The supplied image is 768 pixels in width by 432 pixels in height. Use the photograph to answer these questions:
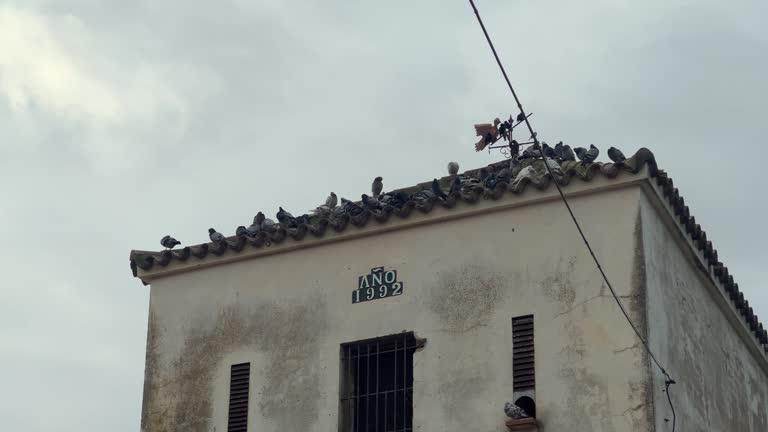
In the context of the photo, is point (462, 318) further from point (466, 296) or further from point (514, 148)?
point (514, 148)

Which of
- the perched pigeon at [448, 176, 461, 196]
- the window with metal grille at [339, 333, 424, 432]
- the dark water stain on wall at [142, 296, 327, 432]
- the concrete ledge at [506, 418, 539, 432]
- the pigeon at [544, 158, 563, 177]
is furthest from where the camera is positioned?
the dark water stain on wall at [142, 296, 327, 432]

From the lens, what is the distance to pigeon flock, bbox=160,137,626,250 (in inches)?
771

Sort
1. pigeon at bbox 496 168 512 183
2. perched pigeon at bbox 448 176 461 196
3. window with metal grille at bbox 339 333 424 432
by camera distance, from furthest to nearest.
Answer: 1. perched pigeon at bbox 448 176 461 196
2. pigeon at bbox 496 168 512 183
3. window with metal grille at bbox 339 333 424 432

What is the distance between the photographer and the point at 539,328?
18.8 metres

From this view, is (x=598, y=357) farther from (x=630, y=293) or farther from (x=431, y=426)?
(x=431, y=426)

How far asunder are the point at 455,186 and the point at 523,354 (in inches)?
102

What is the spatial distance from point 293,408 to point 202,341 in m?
1.96

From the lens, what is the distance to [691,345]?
19.6 metres

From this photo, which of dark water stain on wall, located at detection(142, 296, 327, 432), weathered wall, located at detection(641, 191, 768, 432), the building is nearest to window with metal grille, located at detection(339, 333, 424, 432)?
the building

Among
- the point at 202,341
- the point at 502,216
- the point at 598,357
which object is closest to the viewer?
the point at 598,357

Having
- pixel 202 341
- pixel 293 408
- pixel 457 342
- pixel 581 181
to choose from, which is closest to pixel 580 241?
pixel 581 181

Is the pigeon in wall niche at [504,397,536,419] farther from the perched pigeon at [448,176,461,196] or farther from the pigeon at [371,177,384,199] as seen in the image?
the pigeon at [371,177,384,199]

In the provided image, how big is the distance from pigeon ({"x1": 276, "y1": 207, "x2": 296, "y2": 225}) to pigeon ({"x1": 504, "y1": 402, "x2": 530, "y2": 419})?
4543 millimetres

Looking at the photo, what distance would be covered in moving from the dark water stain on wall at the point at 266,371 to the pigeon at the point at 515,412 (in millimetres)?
2832
